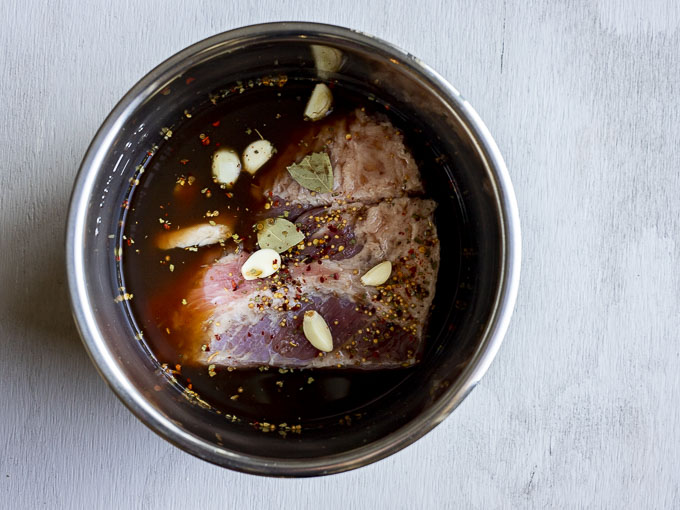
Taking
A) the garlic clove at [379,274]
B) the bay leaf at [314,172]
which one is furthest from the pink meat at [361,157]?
the garlic clove at [379,274]

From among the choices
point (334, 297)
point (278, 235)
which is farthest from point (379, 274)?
point (278, 235)

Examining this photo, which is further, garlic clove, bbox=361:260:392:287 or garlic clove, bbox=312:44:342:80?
garlic clove, bbox=361:260:392:287

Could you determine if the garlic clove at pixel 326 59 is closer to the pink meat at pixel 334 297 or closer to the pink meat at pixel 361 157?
the pink meat at pixel 361 157

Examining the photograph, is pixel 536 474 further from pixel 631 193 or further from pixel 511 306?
pixel 631 193

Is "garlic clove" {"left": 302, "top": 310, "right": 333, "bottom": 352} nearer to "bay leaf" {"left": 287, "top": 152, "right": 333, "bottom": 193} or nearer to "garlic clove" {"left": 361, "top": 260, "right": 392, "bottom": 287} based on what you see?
"garlic clove" {"left": 361, "top": 260, "right": 392, "bottom": 287}

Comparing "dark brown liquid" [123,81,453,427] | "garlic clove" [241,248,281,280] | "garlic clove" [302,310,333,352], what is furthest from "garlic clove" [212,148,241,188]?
"garlic clove" [302,310,333,352]

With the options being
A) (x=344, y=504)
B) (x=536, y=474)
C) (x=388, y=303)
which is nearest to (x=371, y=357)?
(x=388, y=303)
